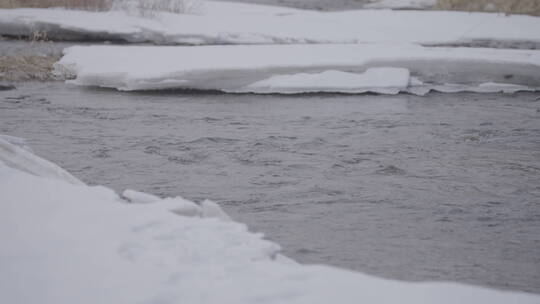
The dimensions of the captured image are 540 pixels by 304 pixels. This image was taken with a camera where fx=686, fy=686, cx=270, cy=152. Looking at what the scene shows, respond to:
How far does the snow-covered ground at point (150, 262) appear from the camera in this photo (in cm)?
248

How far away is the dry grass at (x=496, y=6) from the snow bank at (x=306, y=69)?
524 cm

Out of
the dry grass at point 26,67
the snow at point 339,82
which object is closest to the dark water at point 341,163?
the snow at point 339,82

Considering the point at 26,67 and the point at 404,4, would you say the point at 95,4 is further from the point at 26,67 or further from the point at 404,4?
the point at 404,4

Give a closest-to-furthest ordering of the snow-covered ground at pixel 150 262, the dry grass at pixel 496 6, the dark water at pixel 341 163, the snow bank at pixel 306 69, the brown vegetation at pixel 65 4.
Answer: the snow-covered ground at pixel 150 262
the dark water at pixel 341 163
the snow bank at pixel 306 69
the brown vegetation at pixel 65 4
the dry grass at pixel 496 6

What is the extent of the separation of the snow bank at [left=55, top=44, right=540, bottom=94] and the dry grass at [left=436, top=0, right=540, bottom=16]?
5.24 m

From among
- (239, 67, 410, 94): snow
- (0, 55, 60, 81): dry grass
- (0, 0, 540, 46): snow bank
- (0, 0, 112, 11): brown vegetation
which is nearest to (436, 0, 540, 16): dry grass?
(0, 0, 540, 46): snow bank

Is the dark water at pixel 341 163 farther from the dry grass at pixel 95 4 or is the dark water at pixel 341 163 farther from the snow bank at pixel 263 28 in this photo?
the dry grass at pixel 95 4

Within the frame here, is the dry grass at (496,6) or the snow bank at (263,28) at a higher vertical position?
the dry grass at (496,6)

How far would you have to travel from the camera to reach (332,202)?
452 centimetres

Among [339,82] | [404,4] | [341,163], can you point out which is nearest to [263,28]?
[339,82]

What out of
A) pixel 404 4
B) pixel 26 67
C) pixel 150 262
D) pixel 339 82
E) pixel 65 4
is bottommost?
pixel 150 262

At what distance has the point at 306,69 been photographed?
796 centimetres

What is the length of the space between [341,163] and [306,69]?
→ 274cm

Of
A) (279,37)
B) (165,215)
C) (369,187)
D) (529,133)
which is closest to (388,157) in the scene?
(369,187)
